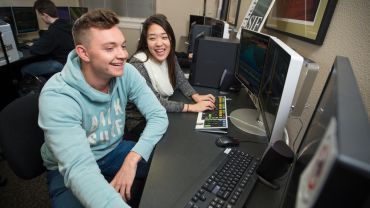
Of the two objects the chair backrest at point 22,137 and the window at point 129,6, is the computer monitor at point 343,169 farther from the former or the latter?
the window at point 129,6

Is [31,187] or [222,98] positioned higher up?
[222,98]

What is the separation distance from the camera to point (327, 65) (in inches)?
36.6

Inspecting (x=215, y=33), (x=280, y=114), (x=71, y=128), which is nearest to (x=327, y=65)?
(x=280, y=114)

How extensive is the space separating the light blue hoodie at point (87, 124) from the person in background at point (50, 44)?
1935 millimetres

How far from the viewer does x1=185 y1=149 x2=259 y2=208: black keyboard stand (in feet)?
2.26

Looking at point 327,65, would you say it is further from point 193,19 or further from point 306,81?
point 193,19

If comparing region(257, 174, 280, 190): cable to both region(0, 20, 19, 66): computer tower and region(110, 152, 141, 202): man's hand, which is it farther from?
region(0, 20, 19, 66): computer tower

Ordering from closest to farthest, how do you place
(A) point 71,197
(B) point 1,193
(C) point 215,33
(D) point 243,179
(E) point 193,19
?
(D) point 243,179 → (A) point 71,197 → (B) point 1,193 → (C) point 215,33 → (E) point 193,19

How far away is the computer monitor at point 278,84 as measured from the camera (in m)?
0.73

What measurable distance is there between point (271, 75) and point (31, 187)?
185 cm

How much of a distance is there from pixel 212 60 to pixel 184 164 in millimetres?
940

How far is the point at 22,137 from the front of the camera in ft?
3.04

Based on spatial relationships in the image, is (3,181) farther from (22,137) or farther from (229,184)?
(229,184)

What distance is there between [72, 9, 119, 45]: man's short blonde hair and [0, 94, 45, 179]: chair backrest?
0.36m
